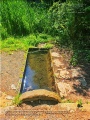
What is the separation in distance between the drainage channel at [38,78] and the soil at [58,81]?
0.50ft

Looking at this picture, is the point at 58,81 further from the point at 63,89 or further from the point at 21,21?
the point at 21,21

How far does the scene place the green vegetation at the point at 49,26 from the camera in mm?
8641

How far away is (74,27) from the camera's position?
9000 mm

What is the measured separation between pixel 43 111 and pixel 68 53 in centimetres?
346

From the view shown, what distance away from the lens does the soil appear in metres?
5.28

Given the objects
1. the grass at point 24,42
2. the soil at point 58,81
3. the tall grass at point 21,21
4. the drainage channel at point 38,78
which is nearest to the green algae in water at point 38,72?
the drainage channel at point 38,78

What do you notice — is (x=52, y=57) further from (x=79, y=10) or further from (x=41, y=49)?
(x=79, y=10)

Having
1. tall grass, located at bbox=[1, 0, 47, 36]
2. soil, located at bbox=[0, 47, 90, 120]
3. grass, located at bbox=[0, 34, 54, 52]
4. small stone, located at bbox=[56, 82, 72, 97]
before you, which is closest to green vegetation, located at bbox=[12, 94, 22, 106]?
soil, located at bbox=[0, 47, 90, 120]

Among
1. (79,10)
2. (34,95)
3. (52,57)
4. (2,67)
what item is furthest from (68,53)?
(34,95)

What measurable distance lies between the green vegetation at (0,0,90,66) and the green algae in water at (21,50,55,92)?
20.5 inches

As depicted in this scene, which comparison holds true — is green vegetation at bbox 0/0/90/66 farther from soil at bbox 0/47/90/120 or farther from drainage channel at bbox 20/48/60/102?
drainage channel at bbox 20/48/60/102

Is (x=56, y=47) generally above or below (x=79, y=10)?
below

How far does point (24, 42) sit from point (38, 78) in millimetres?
2405

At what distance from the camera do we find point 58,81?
6.77 meters
